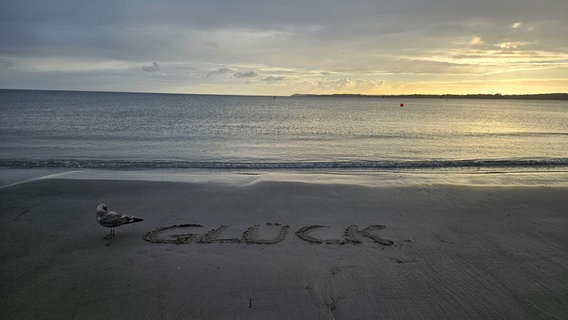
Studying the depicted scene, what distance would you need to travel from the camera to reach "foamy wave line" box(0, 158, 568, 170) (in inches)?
597

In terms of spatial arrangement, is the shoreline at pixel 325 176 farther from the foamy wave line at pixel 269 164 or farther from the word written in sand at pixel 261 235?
the word written in sand at pixel 261 235

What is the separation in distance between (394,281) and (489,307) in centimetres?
123

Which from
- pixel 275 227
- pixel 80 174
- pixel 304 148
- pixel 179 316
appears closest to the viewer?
pixel 179 316

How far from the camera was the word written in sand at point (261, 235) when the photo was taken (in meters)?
6.70

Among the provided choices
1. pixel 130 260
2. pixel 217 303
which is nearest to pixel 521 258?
pixel 217 303

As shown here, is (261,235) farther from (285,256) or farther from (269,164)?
(269,164)

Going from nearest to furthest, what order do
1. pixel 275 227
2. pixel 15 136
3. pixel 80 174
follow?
pixel 275 227 → pixel 80 174 → pixel 15 136

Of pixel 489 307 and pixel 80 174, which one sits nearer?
pixel 489 307

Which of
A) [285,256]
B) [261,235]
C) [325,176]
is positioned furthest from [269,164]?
[285,256]

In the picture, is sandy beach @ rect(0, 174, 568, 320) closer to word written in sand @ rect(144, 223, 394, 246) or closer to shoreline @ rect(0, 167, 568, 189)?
word written in sand @ rect(144, 223, 394, 246)

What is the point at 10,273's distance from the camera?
539 centimetres

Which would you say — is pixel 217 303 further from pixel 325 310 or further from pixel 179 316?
pixel 325 310

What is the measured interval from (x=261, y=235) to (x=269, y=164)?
8992 mm

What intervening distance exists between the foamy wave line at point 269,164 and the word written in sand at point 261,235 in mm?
8006
